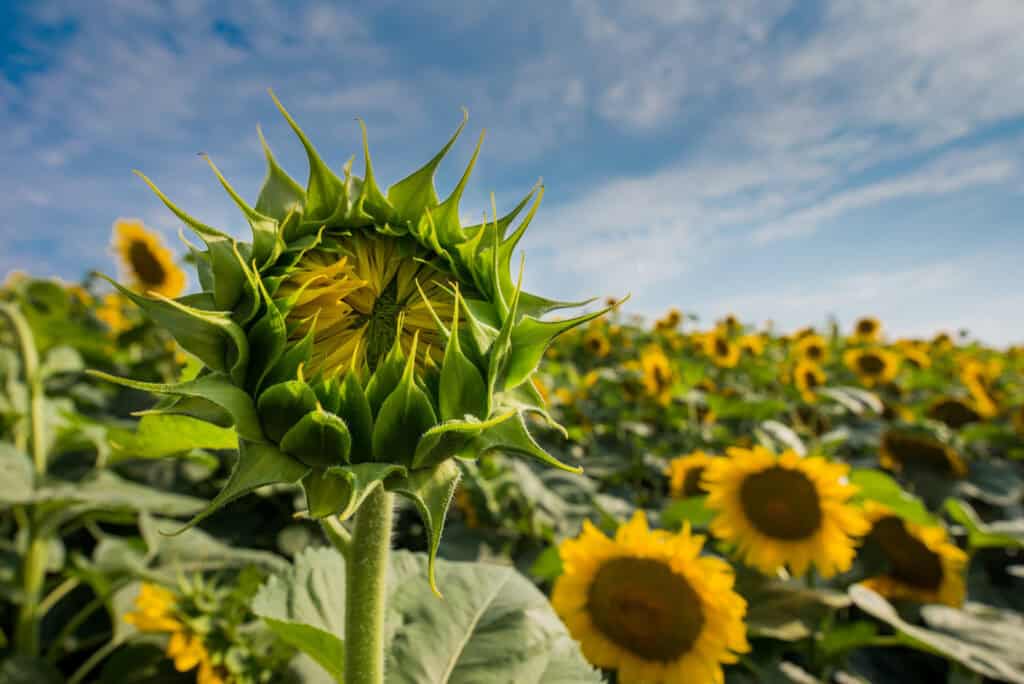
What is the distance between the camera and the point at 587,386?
5039 mm

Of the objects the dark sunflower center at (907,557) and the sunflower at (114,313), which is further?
the sunflower at (114,313)

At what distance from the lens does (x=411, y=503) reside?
2.17m

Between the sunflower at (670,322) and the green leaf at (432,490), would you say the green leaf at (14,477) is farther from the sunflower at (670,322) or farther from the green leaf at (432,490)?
the sunflower at (670,322)

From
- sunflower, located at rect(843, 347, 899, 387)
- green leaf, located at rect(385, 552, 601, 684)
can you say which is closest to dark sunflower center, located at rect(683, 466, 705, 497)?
green leaf, located at rect(385, 552, 601, 684)

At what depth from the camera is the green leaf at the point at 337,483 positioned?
2.04ft

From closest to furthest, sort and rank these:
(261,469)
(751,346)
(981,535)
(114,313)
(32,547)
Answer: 1. (261,469)
2. (32,547)
3. (981,535)
4. (114,313)
5. (751,346)

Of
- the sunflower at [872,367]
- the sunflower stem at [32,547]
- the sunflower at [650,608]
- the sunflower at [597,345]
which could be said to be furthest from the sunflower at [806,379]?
the sunflower stem at [32,547]

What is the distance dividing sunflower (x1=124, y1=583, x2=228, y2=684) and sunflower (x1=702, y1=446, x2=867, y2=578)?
1.39m

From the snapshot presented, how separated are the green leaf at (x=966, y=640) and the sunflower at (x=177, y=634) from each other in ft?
5.54

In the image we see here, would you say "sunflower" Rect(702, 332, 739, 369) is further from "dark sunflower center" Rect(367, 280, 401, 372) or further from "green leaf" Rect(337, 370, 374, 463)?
"green leaf" Rect(337, 370, 374, 463)

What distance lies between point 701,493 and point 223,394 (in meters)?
2.24

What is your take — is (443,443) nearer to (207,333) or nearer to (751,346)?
(207,333)

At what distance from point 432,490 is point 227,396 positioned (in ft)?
0.76

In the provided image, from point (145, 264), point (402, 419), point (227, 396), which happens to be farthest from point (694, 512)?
point (145, 264)
